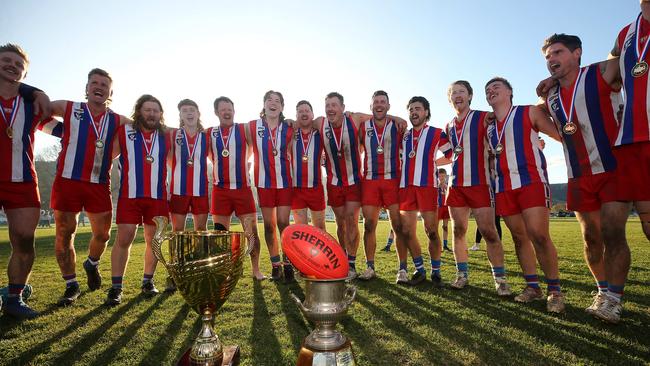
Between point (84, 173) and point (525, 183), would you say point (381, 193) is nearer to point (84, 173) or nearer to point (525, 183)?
point (525, 183)

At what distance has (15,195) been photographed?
12.8 ft

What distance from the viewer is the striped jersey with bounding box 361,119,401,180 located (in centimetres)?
568

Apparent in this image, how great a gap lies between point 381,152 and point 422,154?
2.25 feet

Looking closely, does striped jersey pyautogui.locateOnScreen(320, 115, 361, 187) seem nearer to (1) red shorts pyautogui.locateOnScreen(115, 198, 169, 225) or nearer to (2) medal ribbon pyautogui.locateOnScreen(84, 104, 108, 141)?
(1) red shorts pyautogui.locateOnScreen(115, 198, 169, 225)

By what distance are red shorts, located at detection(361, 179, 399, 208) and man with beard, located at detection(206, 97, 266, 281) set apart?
6.40 ft

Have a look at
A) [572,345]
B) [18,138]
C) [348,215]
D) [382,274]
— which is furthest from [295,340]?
[18,138]

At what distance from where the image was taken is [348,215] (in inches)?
231

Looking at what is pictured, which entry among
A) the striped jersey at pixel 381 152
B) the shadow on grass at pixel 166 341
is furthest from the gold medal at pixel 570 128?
the shadow on grass at pixel 166 341

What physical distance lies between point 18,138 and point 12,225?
1050mm

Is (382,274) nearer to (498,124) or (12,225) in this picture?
(498,124)

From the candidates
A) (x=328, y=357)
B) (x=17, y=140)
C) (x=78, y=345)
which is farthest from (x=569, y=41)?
(x=17, y=140)

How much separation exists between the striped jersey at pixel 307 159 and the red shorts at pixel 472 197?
Answer: 92.4 inches

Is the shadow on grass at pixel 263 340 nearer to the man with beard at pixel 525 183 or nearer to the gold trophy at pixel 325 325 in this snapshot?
the gold trophy at pixel 325 325

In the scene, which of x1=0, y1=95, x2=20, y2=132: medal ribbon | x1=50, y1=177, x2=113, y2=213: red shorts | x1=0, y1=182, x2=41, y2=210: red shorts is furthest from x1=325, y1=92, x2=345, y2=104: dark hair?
x1=0, y1=182, x2=41, y2=210: red shorts
